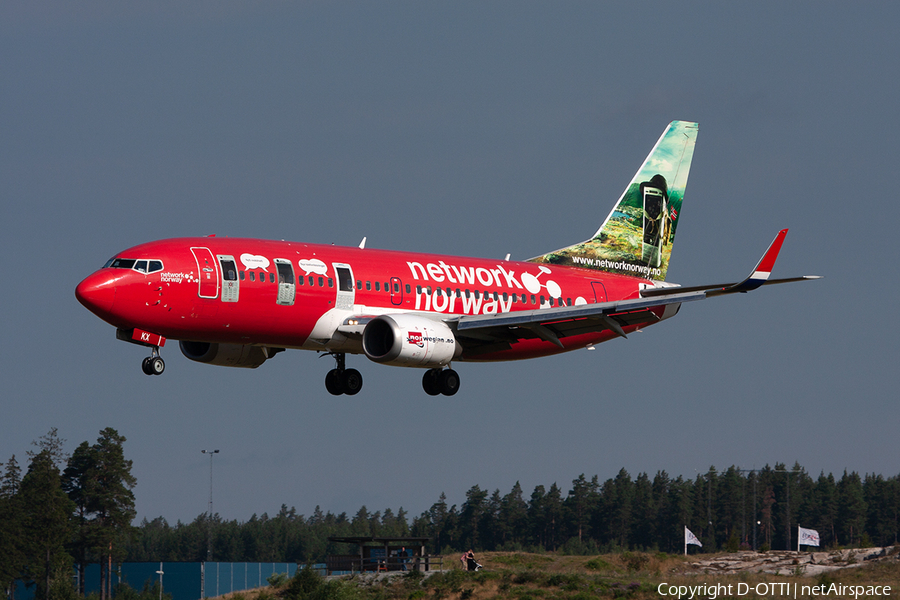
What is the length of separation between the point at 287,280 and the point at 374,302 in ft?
13.7

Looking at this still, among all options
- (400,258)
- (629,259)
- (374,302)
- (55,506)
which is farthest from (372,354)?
(55,506)

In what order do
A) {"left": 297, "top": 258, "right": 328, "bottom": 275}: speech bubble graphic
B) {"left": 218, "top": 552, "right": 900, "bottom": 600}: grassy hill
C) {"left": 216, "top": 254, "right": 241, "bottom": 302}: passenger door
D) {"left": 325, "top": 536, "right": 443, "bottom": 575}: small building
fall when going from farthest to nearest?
1. {"left": 325, "top": 536, "right": 443, "bottom": 575}: small building
2. {"left": 218, "top": 552, "right": 900, "bottom": 600}: grassy hill
3. {"left": 297, "top": 258, "right": 328, "bottom": 275}: speech bubble graphic
4. {"left": 216, "top": 254, "right": 241, "bottom": 302}: passenger door

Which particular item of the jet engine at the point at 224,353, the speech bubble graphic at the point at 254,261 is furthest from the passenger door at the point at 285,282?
the jet engine at the point at 224,353

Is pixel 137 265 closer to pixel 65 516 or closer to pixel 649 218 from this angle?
pixel 649 218

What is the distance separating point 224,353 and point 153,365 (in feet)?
23.5

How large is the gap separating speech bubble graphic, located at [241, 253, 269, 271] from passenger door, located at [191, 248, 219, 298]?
1.20 metres

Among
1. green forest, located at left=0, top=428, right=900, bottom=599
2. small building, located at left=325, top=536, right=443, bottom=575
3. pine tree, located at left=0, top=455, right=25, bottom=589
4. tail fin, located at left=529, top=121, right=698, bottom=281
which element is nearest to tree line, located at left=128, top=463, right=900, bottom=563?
green forest, located at left=0, top=428, right=900, bottom=599

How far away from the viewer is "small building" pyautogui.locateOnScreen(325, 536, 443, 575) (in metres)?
77.3

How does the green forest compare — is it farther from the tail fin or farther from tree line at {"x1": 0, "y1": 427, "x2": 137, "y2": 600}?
the tail fin

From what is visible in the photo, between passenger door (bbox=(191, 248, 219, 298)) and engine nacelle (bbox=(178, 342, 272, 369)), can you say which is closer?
passenger door (bbox=(191, 248, 219, 298))

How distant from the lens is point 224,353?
160 feet

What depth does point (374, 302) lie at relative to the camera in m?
46.6

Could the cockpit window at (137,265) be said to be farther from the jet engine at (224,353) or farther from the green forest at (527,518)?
the green forest at (527,518)

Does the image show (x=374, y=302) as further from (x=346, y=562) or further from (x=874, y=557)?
(x=874, y=557)
